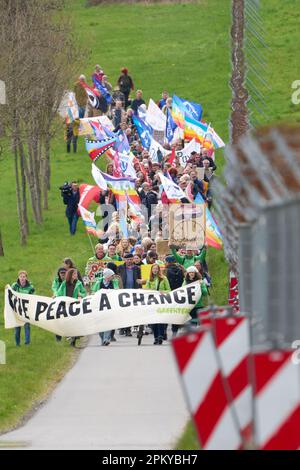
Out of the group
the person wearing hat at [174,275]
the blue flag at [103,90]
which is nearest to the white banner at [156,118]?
the blue flag at [103,90]

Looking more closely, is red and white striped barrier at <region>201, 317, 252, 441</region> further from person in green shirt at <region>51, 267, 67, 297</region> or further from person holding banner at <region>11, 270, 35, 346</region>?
person in green shirt at <region>51, 267, 67, 297</region>

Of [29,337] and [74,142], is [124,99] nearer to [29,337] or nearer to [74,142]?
[74,142]

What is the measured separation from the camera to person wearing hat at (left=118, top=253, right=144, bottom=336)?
27.5 meters

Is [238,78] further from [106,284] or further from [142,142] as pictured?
[142,142]

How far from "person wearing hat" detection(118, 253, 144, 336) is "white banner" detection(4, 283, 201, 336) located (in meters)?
1.09

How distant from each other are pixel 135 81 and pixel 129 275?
121 feet

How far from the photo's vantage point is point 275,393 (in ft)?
27.6

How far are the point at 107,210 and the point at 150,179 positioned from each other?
151cm

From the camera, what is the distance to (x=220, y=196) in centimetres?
1043

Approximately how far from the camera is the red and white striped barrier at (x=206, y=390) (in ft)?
29.1

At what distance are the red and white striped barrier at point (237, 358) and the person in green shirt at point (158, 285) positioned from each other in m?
16.6

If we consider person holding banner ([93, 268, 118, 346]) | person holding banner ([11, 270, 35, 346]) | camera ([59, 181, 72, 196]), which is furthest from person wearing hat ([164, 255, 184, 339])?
camera ([59, 181, 72, 196])
